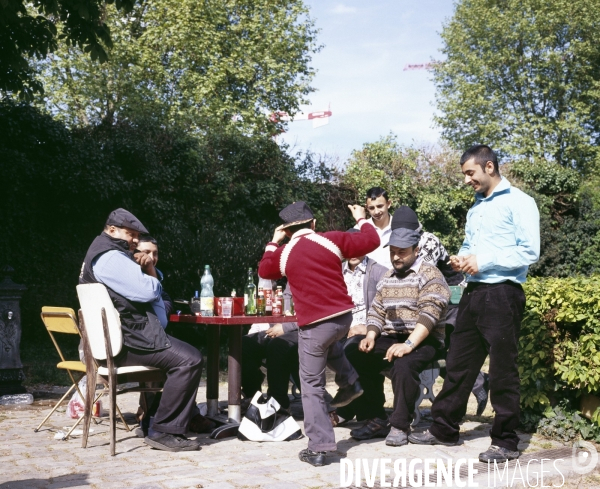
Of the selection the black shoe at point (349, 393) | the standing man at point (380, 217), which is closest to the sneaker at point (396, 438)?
the black shoe at point (349, 393)

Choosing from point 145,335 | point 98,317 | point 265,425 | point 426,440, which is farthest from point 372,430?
point 98,317

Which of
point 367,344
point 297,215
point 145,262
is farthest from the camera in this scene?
point 145,262

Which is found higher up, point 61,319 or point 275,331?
point 61,319

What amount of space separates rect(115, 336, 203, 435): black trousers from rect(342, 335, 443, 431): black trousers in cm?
145

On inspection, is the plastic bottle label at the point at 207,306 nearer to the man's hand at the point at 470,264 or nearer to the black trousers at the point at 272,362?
the black trousers at the point at 272,362

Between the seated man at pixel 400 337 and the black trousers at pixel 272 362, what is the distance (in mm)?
750

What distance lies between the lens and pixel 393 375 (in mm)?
5820

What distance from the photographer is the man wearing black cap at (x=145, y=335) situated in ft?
18.1

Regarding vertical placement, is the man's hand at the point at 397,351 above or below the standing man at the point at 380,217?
below

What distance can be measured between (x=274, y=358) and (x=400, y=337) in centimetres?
134

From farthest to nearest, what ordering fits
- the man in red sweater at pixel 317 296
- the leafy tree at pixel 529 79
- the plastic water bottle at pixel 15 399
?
1. the leafy tree at pixel 529 79
2. the plastic water bottle at pixel 15 399
3. the man in red sweater at pixel 317 296

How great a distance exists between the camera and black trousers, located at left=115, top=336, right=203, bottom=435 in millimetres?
5566

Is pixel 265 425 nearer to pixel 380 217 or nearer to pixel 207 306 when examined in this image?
pixel 207 306

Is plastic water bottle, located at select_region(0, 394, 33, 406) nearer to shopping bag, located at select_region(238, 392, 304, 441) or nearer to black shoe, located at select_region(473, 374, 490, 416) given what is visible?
shopping bag, located at select_region(238, 392, 304, 441)
